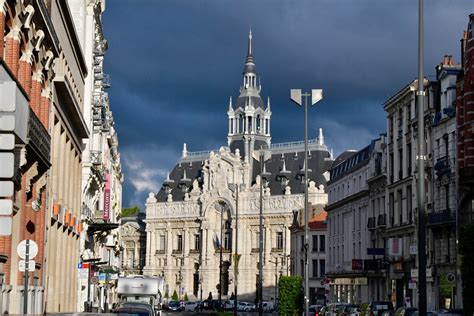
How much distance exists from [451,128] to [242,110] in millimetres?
103619

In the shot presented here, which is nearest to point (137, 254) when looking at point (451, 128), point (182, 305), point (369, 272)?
point (182, 305)

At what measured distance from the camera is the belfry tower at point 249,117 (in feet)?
518

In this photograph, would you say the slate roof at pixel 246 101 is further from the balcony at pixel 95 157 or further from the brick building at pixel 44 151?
the brick building at pixel 44 151

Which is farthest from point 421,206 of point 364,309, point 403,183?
point 403,183

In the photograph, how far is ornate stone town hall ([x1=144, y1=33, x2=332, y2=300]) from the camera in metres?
142

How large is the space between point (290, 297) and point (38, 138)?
100 feet

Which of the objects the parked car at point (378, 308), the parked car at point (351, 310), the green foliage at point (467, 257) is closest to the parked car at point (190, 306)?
the parked car at point (351, 310)

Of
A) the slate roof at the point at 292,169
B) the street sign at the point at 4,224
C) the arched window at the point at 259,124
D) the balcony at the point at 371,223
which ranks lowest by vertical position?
the street sign at the point at 4,224

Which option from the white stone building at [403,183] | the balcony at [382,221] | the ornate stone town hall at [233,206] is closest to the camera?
the white stone building at [403,183]

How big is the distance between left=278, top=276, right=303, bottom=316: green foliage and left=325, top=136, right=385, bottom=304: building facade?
11.1 metres

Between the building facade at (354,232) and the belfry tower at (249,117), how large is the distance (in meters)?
62.3

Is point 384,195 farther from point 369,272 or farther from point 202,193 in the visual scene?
point 202,193

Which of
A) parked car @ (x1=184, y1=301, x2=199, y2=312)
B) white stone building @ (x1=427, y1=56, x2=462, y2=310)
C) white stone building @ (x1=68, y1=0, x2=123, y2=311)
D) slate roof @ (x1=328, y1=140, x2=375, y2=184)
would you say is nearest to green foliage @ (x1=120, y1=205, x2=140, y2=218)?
parked car @ (x1=184, y1=301, x2=199, y2=312)

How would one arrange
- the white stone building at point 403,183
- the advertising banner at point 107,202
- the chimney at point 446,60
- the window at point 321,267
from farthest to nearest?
the window at point 321,267
the advertising banner at point 107,202
the white stone building at point 403,183
the chimney at point 446,60
